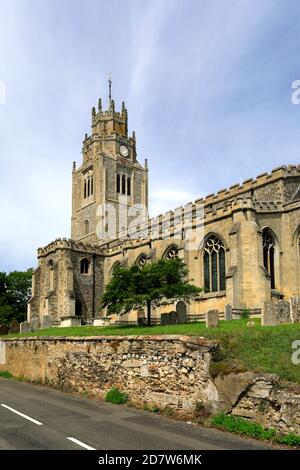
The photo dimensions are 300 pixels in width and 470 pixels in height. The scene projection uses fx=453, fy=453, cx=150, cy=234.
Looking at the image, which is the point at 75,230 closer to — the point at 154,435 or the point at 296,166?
the point at 296,166

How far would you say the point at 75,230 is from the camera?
2655 inches

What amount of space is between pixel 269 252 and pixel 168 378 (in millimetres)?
19471

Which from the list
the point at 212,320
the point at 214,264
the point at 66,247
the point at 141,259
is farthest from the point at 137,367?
the point at 66,247

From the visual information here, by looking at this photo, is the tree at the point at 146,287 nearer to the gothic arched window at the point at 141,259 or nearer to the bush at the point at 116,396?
the bush at the point at 116,396

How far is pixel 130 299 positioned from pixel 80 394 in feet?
28.9

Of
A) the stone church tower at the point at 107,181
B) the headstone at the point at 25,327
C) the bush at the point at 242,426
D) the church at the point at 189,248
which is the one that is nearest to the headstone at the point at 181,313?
the church at the point at 189,248

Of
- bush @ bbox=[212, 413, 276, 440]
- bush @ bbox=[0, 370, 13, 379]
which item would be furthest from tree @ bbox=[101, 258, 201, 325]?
bush @ bbox=[212, 413, 276, 440]

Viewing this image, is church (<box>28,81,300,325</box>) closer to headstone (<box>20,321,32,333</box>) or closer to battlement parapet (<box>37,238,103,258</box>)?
battlement parapet (<box>37,238,103,258</box>)

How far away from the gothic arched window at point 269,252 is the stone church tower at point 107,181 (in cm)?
3292

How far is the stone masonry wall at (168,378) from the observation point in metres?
10.4

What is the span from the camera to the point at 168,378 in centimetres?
1338

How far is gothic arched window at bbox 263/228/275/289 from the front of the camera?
30.8 m

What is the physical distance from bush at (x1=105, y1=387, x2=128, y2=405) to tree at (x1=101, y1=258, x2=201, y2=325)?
10.3 m

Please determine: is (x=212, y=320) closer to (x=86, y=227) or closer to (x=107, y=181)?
(x=107, y=181)
